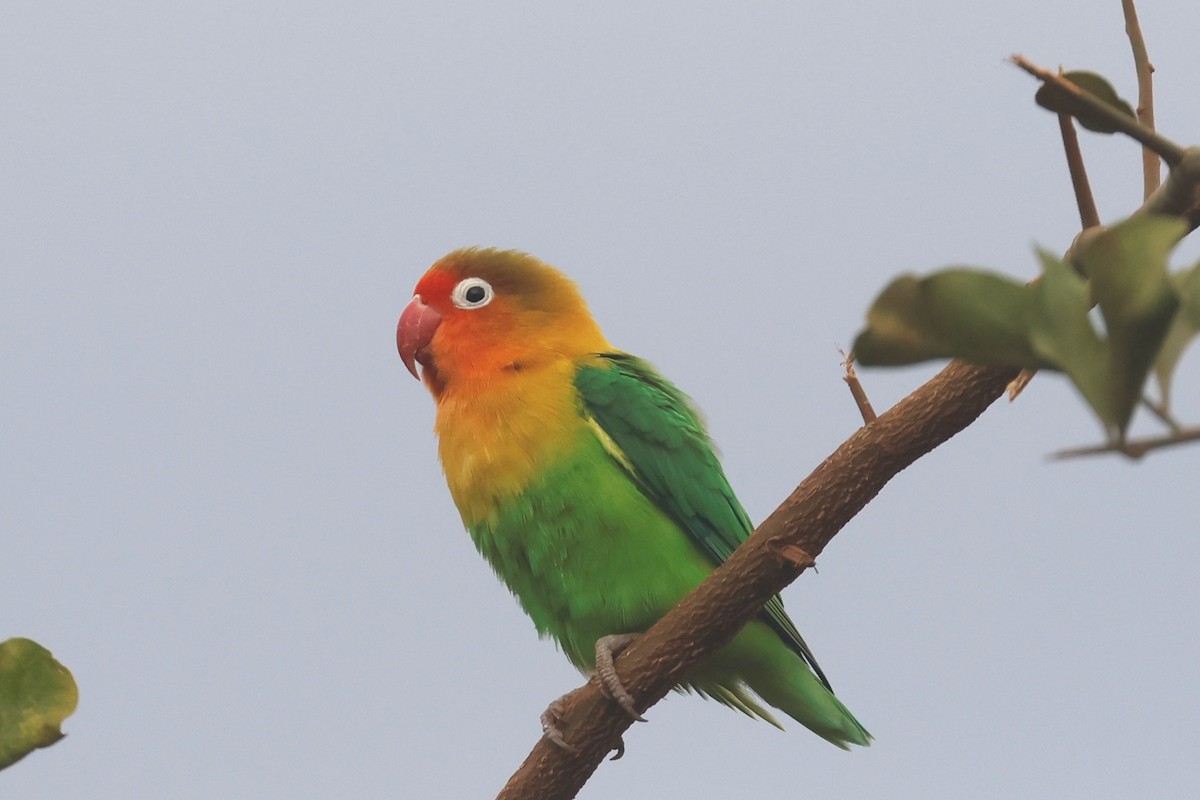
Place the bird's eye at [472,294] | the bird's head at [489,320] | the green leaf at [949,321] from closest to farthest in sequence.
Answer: the green leaf at [949,321] → the bird's head at [489,320] → the bird's eye at [472,294]

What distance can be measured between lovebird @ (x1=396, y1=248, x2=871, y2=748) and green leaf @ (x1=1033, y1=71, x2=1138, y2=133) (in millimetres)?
2054

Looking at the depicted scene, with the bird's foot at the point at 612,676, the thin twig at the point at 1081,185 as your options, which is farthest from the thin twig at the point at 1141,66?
the bird's foot at the point at 612,676

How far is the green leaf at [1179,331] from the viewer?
3.09 ft

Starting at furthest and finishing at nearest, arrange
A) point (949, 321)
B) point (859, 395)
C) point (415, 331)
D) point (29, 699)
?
point (415, 331) → point (859, 395) → point (29, 699) → point (949, 321)

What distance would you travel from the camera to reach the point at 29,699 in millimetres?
1627

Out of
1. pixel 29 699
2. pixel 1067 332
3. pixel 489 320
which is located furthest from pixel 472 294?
pixel 1067 332

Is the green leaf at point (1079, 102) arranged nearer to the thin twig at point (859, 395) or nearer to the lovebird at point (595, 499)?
the thin twig at point (859, 395)

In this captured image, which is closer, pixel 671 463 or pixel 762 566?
pixel 762 566

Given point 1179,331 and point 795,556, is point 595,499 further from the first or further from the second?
point 1179,331

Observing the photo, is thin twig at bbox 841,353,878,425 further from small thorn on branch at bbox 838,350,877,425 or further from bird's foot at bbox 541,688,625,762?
bird's foot at bbox 541,688,625,762

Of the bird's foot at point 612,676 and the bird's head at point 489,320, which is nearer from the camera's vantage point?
the bird's foot at point 612,676

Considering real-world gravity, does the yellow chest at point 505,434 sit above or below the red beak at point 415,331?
below

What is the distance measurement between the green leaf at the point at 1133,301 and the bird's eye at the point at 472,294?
3.20m

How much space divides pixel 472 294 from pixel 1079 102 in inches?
111
